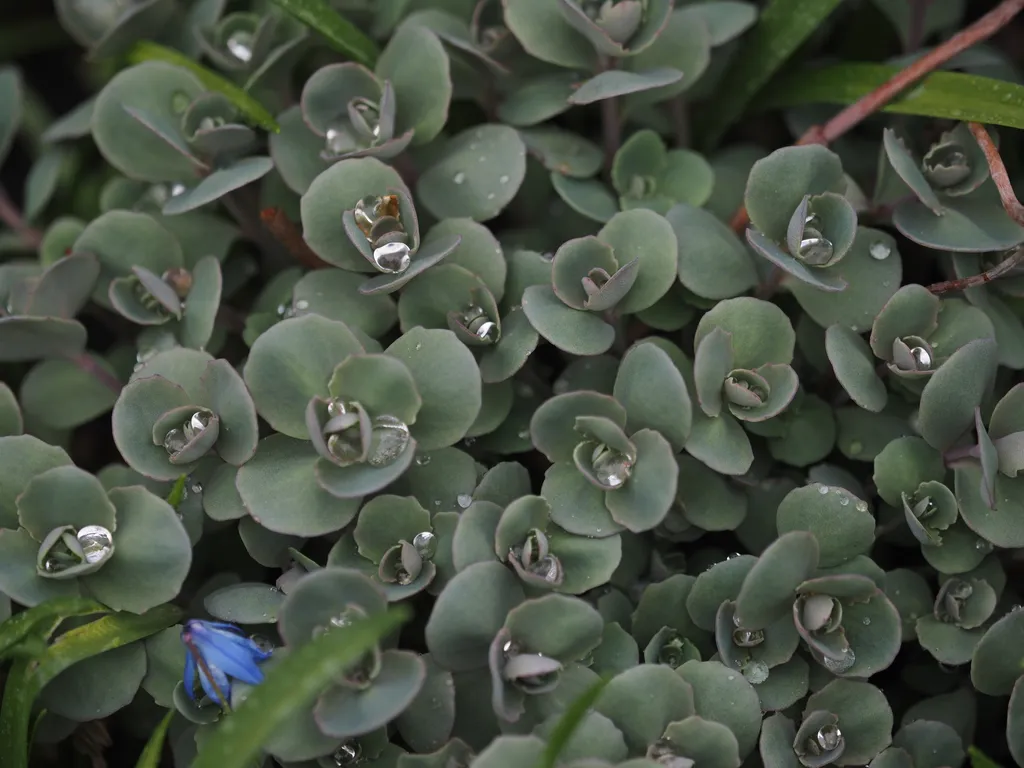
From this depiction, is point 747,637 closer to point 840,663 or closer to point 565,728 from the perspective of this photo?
point 840,663

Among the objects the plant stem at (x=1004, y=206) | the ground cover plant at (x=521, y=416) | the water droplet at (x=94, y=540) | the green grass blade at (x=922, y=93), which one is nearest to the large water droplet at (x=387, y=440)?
the ground cover plant at (x=521, y=416)

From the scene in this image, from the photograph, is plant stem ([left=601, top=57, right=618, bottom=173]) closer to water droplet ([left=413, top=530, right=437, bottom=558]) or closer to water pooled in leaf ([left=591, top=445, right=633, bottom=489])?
water pooled in leaf ([left=591, top=445, right=633, bottom=489])

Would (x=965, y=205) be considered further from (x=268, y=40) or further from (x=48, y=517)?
(x=48, y=517)

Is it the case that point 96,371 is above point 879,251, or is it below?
below

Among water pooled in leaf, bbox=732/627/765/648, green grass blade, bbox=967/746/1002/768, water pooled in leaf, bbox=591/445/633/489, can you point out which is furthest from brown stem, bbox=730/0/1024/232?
green grass blade, bbox=967/746/1002/768

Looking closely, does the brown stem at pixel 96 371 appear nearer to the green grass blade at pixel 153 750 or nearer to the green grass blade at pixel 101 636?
the green grass blade at pixel 101 636

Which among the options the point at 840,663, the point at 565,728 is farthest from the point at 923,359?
the point at 565,728

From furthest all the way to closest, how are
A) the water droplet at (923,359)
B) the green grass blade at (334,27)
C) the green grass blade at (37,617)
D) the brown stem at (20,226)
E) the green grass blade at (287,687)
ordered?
the brown stem at (20,226)
the green grass blade at (334,27)
the water droplet at (923,359)
the green grass blade at (37,617)
the green grass blade at (287,687)

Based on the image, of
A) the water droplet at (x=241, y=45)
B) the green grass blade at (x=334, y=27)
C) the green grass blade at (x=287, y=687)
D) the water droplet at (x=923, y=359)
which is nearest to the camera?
the green grass blade at (x=287, y=687)
